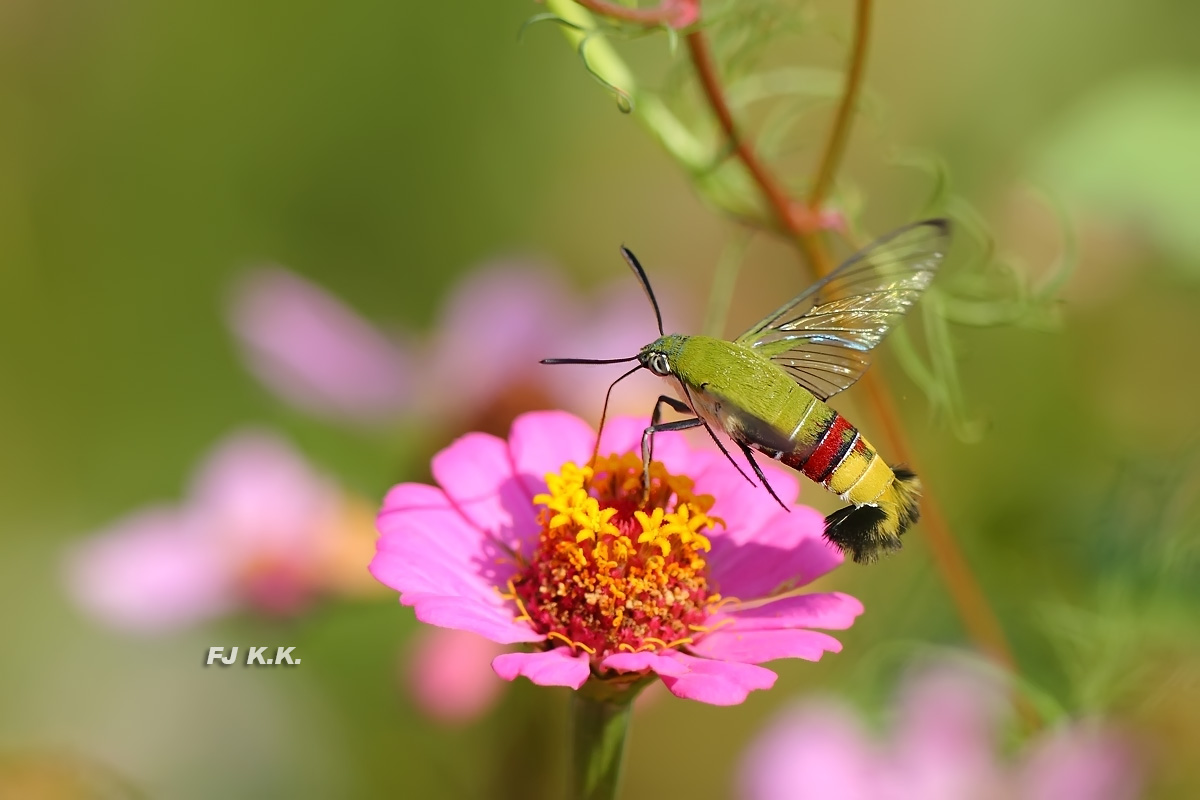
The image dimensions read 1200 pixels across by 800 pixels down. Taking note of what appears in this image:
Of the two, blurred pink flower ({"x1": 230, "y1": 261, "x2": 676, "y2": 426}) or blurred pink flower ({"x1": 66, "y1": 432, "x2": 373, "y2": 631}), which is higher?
blurred pink flower ({"x1": 230, "y1": 261, "x2": 676, "y2": 426})

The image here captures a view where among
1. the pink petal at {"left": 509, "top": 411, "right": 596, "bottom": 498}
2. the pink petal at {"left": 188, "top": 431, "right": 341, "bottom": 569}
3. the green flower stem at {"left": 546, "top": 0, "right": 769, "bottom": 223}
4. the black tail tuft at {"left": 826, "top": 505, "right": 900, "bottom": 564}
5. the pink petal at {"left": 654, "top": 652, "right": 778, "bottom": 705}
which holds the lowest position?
the pink petal at {"left": 654, "top": 652, "right": 778, "bottom": 705}

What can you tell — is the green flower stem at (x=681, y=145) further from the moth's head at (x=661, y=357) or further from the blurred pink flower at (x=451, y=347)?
the blurred pink flower at (x=451, y=347)

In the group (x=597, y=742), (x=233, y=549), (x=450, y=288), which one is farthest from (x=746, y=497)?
(x=450, y=288)

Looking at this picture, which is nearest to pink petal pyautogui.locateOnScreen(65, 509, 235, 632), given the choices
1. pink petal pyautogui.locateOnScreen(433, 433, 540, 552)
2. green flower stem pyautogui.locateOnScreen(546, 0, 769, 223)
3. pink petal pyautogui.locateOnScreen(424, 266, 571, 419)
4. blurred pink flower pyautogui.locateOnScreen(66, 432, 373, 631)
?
blurred pink flower pyautogui.locateOnScreen(66, 432, 373, 631)

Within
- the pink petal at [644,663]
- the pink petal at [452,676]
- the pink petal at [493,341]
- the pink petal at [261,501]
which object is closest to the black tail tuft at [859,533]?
the pink petal at [644,663]

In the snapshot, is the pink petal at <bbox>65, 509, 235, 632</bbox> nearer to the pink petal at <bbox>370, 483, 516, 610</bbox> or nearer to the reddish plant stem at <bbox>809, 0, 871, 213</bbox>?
the pink petal at <bbox>370, 483, 516, 610</bbox>

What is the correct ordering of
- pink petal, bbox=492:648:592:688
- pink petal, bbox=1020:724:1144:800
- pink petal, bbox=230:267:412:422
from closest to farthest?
pink petal, bbox=492:648:592:688
pink petal, bbox=1020:724:1144:800
pink petal, bbox=230:267:412:422

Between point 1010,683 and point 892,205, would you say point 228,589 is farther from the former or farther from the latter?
point 892,205
